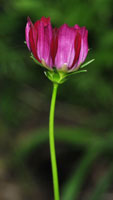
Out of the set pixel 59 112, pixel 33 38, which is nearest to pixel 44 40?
pixel 33 38

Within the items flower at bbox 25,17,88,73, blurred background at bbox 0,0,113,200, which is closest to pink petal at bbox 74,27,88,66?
flower at bbox 25,17,88,73

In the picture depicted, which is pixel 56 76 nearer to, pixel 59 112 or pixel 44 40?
pixel 44 40

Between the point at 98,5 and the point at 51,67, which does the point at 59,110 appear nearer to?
the point at 98,5

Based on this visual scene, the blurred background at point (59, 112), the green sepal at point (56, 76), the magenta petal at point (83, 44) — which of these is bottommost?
the blurred background at point (59, 112)

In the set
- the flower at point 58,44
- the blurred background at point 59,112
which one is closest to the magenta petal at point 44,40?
the flower at point 58,44

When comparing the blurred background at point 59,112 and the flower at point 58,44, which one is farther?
the blurred background at point 59,112

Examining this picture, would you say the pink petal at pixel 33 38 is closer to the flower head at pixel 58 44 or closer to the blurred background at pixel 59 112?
the flower head at pixel 58 44

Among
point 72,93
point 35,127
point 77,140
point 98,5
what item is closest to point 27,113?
point 35,127
